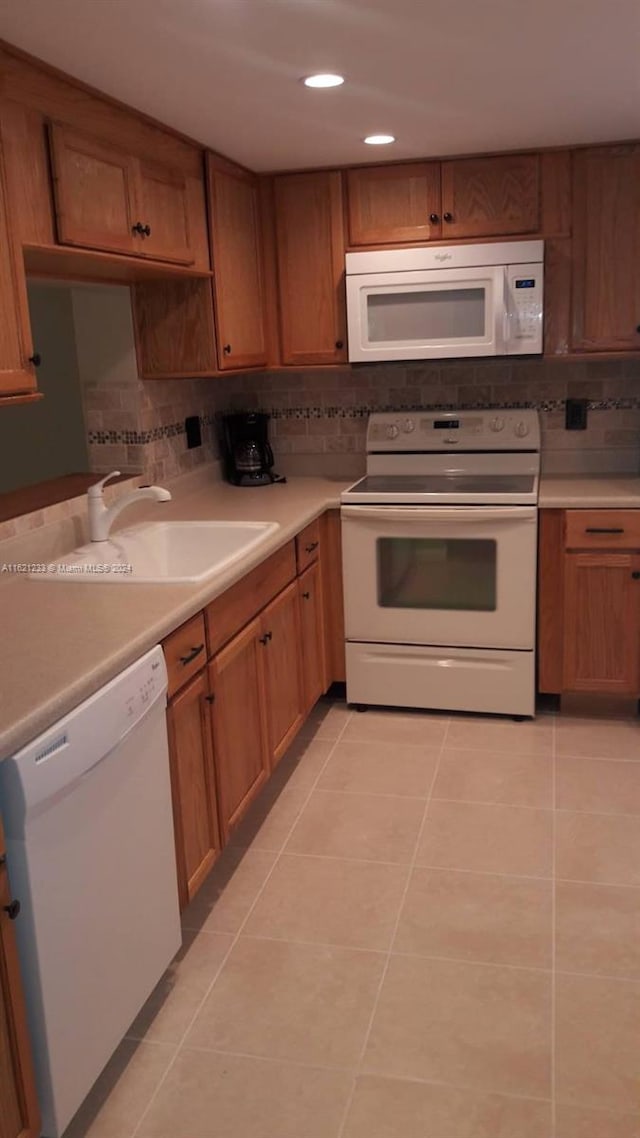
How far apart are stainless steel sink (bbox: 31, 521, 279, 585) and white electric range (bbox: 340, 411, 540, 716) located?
2.01 feet

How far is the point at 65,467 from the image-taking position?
3.38 metres

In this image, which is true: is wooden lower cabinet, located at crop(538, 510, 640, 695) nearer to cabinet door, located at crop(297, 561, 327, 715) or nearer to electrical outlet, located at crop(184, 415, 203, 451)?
cabinet door, located at crop(297, 561, 327, 715)

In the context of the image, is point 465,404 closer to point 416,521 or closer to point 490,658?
point 416,521

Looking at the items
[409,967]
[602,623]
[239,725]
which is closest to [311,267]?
[602,623]

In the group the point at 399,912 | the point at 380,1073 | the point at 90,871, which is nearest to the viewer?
the point at 90,871

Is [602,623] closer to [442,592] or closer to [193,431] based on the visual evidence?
[442,592]

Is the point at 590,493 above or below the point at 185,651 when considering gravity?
above

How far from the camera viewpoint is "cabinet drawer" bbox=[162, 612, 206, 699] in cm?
208

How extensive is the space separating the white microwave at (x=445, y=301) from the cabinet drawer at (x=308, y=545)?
2.38 ft

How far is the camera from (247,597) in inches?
103

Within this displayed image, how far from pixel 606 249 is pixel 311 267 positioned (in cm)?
112

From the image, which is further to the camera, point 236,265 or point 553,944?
point 236,265

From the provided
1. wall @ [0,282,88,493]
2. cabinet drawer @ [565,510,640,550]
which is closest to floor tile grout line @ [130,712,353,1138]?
cabinet drawer @ [565,510,640,550]

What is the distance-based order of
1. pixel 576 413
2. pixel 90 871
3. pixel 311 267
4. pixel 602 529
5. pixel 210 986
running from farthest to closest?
pixel 576 413 < pixel 311 267 < pixel 602 529 < pixel 210 986 < pixel 90 871
